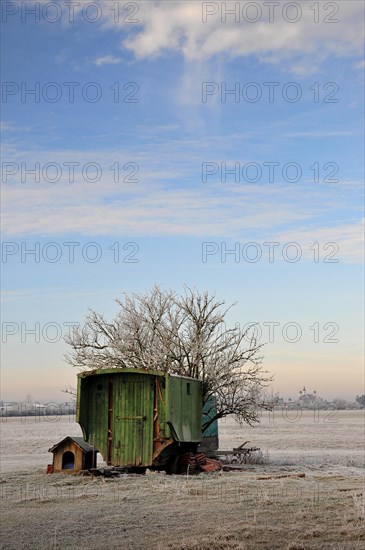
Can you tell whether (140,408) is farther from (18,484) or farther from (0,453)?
(0,453)

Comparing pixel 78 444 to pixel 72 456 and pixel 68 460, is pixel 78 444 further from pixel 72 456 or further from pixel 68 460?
pixel 68 460

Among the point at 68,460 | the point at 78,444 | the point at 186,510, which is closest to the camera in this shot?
the point at 186,510

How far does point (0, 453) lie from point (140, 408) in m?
16.4

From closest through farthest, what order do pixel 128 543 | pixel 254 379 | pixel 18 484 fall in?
pixel 128 543 < pixel 18 484 < pixel 254 379

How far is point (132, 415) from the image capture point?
23719mm

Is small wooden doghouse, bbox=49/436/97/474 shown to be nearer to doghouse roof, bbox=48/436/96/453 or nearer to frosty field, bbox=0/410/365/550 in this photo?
doghouse roof, bbox=48/436/96/453

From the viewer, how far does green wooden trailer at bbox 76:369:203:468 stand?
2325 centimetres

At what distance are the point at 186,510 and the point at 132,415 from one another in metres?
8.56

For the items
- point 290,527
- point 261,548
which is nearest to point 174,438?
point 290,527

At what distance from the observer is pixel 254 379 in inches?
1175

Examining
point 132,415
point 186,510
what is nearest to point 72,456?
point 132,415

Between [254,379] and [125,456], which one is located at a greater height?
[254,379]

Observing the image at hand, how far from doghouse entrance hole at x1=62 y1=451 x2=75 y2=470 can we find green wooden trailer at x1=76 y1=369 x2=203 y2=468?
2.77 ft

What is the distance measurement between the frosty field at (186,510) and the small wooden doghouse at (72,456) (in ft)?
2.31
